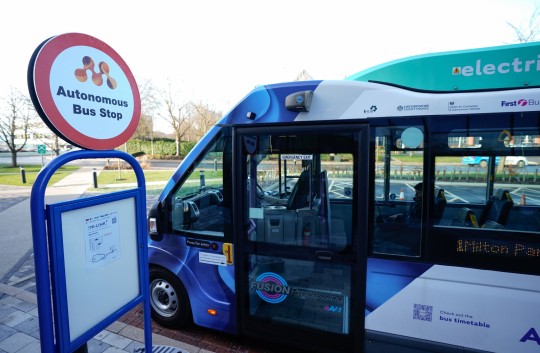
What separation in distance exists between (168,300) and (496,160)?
363cm


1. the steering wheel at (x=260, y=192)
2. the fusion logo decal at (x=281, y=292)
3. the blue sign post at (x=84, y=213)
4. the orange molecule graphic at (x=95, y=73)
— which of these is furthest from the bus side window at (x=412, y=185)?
the orange molecule graphic at (x=95, y=73)

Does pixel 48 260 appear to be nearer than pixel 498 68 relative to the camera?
Yes

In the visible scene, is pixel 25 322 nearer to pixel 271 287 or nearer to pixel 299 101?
pixel 271 287

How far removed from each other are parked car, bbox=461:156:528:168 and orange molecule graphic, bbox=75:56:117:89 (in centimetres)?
276

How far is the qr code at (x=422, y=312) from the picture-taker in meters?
2.36

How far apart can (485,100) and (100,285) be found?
2.97 m

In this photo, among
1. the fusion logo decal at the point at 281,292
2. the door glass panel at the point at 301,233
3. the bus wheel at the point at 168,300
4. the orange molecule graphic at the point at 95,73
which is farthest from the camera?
the bus wheel at the point at 168,300

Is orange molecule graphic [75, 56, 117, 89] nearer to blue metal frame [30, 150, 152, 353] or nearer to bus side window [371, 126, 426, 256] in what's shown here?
blue metal frame [30, 150, 152, 353]

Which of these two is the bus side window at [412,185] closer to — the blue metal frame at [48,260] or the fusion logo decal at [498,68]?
the fusion logo decal at [498,68]

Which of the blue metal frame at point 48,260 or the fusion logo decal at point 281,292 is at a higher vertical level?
the blue metal frame at point 48,260

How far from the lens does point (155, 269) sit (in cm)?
333

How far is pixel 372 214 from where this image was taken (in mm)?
2477

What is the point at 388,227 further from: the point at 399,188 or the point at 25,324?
the point at 25,324

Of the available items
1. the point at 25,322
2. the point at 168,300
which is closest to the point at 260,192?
the point at 168,300
